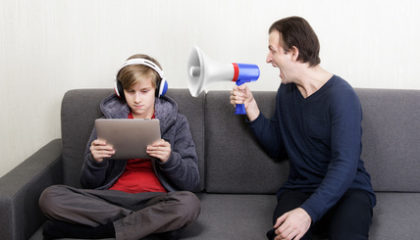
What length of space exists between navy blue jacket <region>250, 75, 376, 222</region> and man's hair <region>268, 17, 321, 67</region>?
14 cm

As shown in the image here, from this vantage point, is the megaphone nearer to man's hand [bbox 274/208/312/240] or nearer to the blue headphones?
the blue headphones

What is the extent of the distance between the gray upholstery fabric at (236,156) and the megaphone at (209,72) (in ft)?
0.84

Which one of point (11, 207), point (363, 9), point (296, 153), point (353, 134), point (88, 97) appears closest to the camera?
point (11, 207)

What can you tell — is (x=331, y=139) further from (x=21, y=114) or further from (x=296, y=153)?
(x=21, y=114)

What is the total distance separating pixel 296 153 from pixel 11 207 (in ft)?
3.80

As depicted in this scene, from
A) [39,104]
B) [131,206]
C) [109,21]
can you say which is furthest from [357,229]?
[39,104]

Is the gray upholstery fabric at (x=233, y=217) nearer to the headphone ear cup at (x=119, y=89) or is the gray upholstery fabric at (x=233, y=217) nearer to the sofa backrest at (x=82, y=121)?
the sofa backrest at (x=82, y=121)

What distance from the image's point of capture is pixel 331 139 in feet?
5.87

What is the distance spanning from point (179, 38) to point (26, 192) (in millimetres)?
1096

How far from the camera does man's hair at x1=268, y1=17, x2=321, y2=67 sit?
1.82m

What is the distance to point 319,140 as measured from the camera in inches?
73.9

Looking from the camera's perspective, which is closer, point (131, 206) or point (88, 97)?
point (131, 206)

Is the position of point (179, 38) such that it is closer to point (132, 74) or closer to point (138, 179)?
point (132, 74)

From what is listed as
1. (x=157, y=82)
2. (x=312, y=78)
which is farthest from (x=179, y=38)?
(x=312, y=78)
